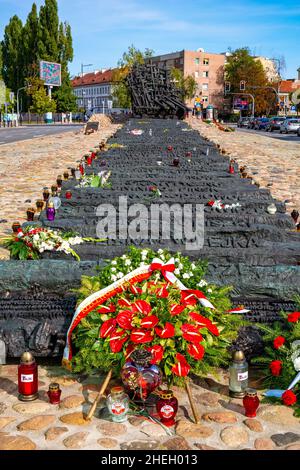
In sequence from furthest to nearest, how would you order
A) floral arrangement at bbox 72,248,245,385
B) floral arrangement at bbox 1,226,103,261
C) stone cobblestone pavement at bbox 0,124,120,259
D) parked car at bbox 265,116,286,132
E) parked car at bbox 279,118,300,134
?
1. parked car at bbox 265,116,286,132
2. parked car at bbox 279,118,300,134
3. stone cobblestone pavement at bbox 0,124,120,259
4. floral arrangement at bbox 1,226,103,261
5. floral arrangement at bbox 72,248,245,385

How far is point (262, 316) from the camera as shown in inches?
221

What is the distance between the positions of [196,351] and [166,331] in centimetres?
31

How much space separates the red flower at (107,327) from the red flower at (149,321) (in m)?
0.28

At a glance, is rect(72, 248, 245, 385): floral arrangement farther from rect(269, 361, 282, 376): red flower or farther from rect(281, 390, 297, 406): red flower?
rect(281, 390, 297, 406): red flower

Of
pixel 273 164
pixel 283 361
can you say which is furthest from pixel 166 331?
pixel 273 164

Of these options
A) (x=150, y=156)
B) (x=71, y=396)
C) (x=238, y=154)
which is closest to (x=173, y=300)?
(x=71, y=396)

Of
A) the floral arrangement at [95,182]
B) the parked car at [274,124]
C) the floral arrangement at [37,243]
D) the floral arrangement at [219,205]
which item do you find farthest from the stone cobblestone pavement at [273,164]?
the parked car at [274,124]

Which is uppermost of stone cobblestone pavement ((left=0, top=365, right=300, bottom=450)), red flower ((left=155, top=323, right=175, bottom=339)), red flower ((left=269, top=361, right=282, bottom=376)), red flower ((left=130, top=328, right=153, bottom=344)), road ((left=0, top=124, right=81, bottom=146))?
road ((left=0, top=124, right=81, bottom=146))

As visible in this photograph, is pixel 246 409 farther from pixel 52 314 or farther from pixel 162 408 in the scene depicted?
pixel 52 314

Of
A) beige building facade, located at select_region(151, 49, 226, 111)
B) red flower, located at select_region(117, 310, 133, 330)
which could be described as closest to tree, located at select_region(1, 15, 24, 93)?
beige building facade, located at select_region(151, 49, 226, 111)

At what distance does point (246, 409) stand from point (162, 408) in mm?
719

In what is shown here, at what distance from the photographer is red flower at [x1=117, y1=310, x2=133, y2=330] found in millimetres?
4586

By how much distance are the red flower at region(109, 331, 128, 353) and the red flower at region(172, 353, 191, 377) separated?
18.1 inches

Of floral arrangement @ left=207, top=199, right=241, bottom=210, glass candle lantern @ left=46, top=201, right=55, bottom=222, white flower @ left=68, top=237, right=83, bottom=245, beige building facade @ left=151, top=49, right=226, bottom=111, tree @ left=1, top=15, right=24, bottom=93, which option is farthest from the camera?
beige building facade @ left=151, top=49, right=226, bottom=111
